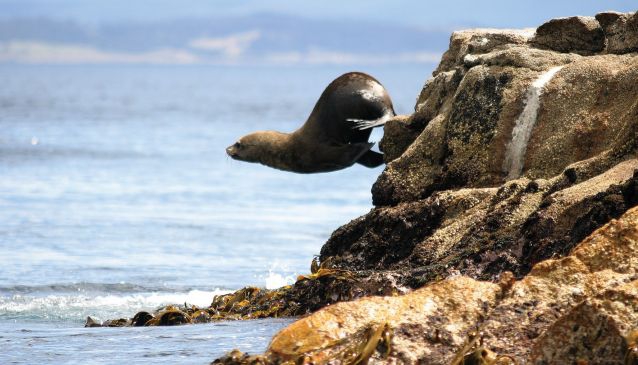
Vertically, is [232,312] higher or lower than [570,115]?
lower

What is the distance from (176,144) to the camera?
44.8 metres

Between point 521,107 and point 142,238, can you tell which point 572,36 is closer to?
point 521,107

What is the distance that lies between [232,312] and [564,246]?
2.98m

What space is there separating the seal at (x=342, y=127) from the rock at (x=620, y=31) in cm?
448

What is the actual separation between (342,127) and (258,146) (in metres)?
1.48

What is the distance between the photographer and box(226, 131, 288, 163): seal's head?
641 inches

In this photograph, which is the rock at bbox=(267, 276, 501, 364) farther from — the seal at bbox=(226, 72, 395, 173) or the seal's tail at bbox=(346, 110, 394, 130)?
the seal at bbox=(226, 72, 395, 173)

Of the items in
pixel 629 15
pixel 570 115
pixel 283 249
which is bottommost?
pixel 283 249

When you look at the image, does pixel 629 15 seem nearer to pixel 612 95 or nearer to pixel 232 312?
pixel 612 95

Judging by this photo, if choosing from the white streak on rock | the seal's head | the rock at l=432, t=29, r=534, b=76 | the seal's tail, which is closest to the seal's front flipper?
the seal's tail

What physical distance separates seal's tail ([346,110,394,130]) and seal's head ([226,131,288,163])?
123cm

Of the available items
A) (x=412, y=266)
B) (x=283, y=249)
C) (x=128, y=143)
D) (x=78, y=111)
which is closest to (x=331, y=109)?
(x=283, y=249)

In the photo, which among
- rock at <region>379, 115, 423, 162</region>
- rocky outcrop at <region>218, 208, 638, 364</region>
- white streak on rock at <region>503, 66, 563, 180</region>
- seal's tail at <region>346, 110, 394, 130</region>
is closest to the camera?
rocky outcrop at <region>218, 208, 638, 364</region>

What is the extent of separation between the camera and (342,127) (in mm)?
15453
